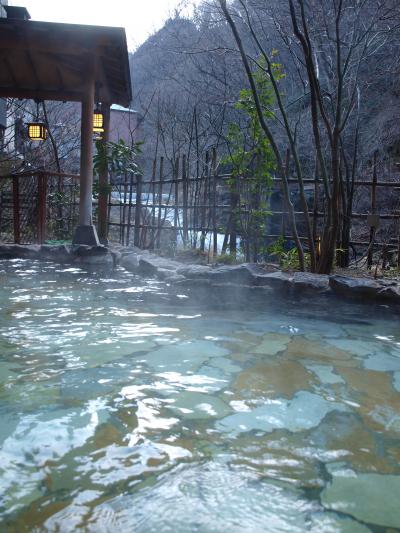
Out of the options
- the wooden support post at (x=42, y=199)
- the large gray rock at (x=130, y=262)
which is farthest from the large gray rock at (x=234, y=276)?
the wooden support post at (x=42, y=199)

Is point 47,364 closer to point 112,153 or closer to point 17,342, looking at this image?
point 17,342

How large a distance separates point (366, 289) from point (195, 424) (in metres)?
3.27

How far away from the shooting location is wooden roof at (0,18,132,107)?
6.93 m

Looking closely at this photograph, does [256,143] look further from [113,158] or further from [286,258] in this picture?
[113,158]

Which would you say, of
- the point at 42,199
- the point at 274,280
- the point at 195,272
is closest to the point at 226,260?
the point at 195,272

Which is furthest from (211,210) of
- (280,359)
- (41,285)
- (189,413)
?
(189,413)

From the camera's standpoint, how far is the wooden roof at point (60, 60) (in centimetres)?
693

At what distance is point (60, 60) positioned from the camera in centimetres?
773

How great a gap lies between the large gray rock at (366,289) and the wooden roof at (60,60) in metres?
4.76

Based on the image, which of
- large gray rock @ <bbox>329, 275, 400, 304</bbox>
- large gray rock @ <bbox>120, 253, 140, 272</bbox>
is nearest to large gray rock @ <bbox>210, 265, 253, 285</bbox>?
large gray rock @ <bbox>329, 275, 400, 304</bbox>

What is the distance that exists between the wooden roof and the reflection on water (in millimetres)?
4542

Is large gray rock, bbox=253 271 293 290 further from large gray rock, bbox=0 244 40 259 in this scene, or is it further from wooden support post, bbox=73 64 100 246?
large gray rock, bbox=0 244 40 259

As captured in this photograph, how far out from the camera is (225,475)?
184 centimetres

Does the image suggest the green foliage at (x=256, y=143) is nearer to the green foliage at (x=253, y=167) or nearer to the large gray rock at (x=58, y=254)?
the green foliage at (x=253, y=167)
